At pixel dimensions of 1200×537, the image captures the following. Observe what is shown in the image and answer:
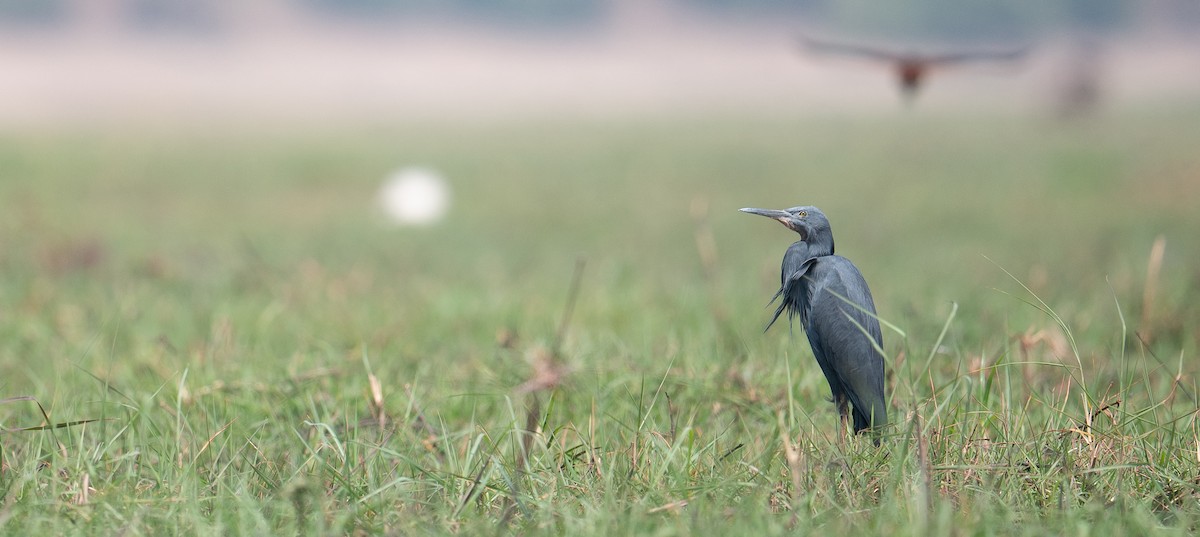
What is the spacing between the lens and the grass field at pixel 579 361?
204cm

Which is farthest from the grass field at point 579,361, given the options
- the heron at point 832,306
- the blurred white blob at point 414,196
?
the blurred white blob at point 414,196

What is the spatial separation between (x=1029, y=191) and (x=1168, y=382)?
24.1ft

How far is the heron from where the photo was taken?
2107mm

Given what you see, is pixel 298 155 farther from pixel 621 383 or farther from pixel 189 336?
pixel 621 383

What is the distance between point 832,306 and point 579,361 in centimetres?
143

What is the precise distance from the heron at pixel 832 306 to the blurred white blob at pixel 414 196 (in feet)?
22.8

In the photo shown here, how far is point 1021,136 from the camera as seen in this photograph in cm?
1636

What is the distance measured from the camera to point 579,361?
343cm

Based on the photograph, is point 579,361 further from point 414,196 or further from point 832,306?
point 414,196

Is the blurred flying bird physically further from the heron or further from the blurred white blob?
the blurred white blob

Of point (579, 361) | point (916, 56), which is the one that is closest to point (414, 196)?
point (579, 361)

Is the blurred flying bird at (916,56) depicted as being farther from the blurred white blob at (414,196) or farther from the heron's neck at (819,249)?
the blurred white blob at (414,196)

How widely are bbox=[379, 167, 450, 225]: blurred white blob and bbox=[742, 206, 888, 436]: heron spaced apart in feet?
22.8

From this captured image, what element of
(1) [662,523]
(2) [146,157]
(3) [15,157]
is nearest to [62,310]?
(1) [662,523]
